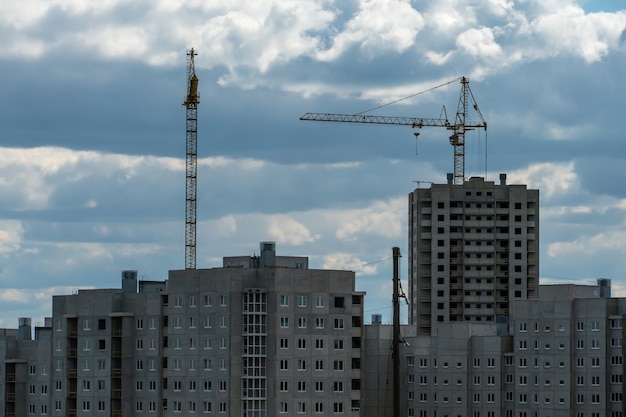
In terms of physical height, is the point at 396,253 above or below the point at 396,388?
above

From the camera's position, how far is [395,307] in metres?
184

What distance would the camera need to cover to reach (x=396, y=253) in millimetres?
192250

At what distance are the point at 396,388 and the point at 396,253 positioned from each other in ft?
47.2

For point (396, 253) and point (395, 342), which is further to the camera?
point (396, 253)

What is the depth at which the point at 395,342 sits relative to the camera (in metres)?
180

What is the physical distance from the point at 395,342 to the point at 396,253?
14.9 metres

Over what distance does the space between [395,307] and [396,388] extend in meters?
8.81

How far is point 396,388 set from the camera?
187000mm

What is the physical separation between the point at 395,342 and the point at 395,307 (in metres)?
5.20
